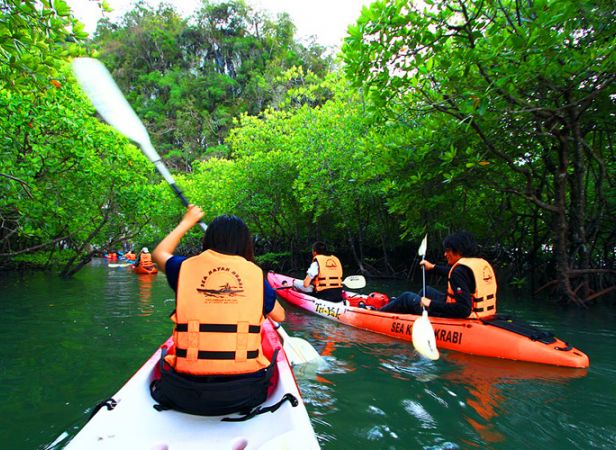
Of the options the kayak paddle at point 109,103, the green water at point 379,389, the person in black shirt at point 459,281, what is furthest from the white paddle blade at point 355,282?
the kayak paddle at point 109,103

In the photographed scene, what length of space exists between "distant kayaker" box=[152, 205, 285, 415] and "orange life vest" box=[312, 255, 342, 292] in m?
5.06

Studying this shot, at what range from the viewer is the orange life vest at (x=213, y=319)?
2.15 metres

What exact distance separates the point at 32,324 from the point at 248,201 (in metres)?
10.7

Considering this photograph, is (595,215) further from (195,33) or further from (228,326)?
(195,33)

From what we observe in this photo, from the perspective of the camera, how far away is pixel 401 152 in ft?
21.7

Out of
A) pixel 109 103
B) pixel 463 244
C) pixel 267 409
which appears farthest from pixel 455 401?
pixel 109 103

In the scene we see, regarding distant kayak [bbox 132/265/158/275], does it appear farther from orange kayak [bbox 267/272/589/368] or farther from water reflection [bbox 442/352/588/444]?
water reflection [bbox 442/352/588/444]

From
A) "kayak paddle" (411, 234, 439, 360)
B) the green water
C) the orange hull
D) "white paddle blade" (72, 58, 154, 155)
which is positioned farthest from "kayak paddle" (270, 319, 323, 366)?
the orange hull

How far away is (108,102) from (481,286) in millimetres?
4775

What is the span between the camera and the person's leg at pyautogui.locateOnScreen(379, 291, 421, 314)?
19.2ft

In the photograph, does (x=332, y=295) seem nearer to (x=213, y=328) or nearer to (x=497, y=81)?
(x=497, y=81)

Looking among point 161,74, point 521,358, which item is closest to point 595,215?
point 521,358

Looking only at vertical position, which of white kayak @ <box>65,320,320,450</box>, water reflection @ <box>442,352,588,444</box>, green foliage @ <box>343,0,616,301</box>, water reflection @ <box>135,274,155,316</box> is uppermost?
green foliage @ <box>343,0,616,301</box>

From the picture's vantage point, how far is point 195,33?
50656 millimetres
